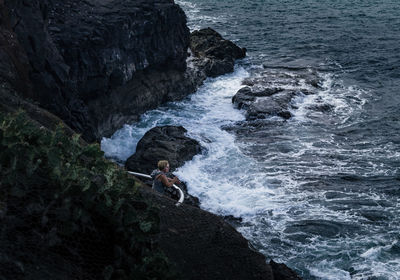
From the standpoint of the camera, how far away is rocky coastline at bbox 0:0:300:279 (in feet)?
36.7

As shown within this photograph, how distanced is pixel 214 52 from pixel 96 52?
51.7ft

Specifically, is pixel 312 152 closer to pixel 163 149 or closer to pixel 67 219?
pixel 163 149

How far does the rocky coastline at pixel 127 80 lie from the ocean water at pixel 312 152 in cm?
112

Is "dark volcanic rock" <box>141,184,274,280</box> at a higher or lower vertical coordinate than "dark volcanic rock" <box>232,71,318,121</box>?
higher

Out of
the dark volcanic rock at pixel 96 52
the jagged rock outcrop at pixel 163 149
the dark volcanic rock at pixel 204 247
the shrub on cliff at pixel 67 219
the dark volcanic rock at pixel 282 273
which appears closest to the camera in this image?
the shrub on cliff at pixel 67 219

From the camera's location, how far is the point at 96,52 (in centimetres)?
A: 2636

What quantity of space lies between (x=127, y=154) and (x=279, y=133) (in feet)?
27.3

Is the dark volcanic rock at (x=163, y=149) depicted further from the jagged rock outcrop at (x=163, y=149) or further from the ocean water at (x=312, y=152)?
the ocean water at (x=312, y=152)

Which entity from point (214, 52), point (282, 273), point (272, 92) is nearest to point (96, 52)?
point (272, 92)

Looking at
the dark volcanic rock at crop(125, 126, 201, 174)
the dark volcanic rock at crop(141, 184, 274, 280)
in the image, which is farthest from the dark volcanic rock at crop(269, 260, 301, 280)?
the dark volcanic rock at crop(125, 126, 201, 174)

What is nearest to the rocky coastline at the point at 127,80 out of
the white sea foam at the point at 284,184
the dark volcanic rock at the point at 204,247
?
the dark volcanic rock at the point at 204,247

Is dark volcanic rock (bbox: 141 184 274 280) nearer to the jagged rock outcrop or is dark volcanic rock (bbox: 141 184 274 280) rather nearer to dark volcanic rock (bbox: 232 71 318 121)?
the jagged rock outcrop

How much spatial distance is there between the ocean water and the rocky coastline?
3.69 ft

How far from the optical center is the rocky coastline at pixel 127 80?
11.2 metres
